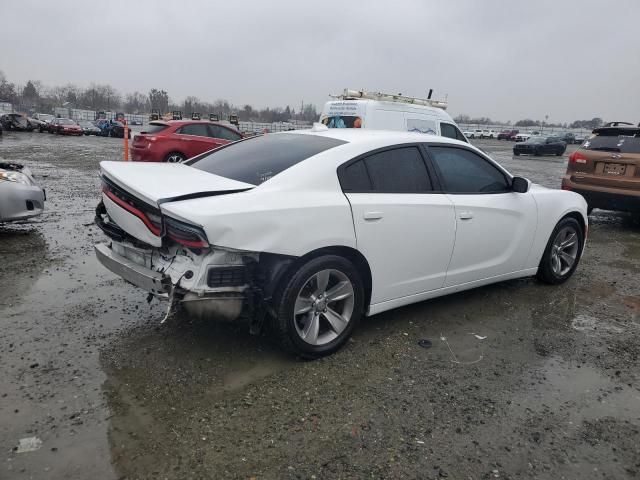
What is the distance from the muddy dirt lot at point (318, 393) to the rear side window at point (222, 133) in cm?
915

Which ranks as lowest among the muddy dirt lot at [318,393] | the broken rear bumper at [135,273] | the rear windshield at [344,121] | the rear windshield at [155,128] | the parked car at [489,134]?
the muddy dirt lot at [318,393]

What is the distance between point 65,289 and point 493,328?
375cm

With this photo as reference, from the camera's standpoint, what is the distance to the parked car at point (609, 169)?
7.91 meters

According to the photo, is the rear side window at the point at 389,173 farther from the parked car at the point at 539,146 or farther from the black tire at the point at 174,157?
the parked car at the point at 539,146

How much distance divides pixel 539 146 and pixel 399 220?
32591mm

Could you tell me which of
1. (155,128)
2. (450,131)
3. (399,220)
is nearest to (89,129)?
(155,128)

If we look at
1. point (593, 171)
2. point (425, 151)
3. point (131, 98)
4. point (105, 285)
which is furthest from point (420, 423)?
point (131, 98)

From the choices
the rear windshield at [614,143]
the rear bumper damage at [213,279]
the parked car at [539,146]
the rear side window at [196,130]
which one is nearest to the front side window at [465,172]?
the rear bumper damage at [213,279]

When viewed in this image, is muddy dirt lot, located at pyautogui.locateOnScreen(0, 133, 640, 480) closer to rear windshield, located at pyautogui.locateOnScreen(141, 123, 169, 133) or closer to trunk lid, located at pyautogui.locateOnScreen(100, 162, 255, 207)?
trunk lid, located at pyautogui.locateOnScreen(100, 162, 255, 207)

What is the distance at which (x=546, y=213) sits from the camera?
4.86m

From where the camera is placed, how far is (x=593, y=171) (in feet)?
27.4

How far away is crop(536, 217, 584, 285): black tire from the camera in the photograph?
199 inches

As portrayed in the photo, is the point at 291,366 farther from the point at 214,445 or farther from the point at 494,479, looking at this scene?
the point at 494,479

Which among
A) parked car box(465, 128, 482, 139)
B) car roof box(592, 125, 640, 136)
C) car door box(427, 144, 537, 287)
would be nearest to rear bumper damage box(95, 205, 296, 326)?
car door box(427, 144, 537, 287)
